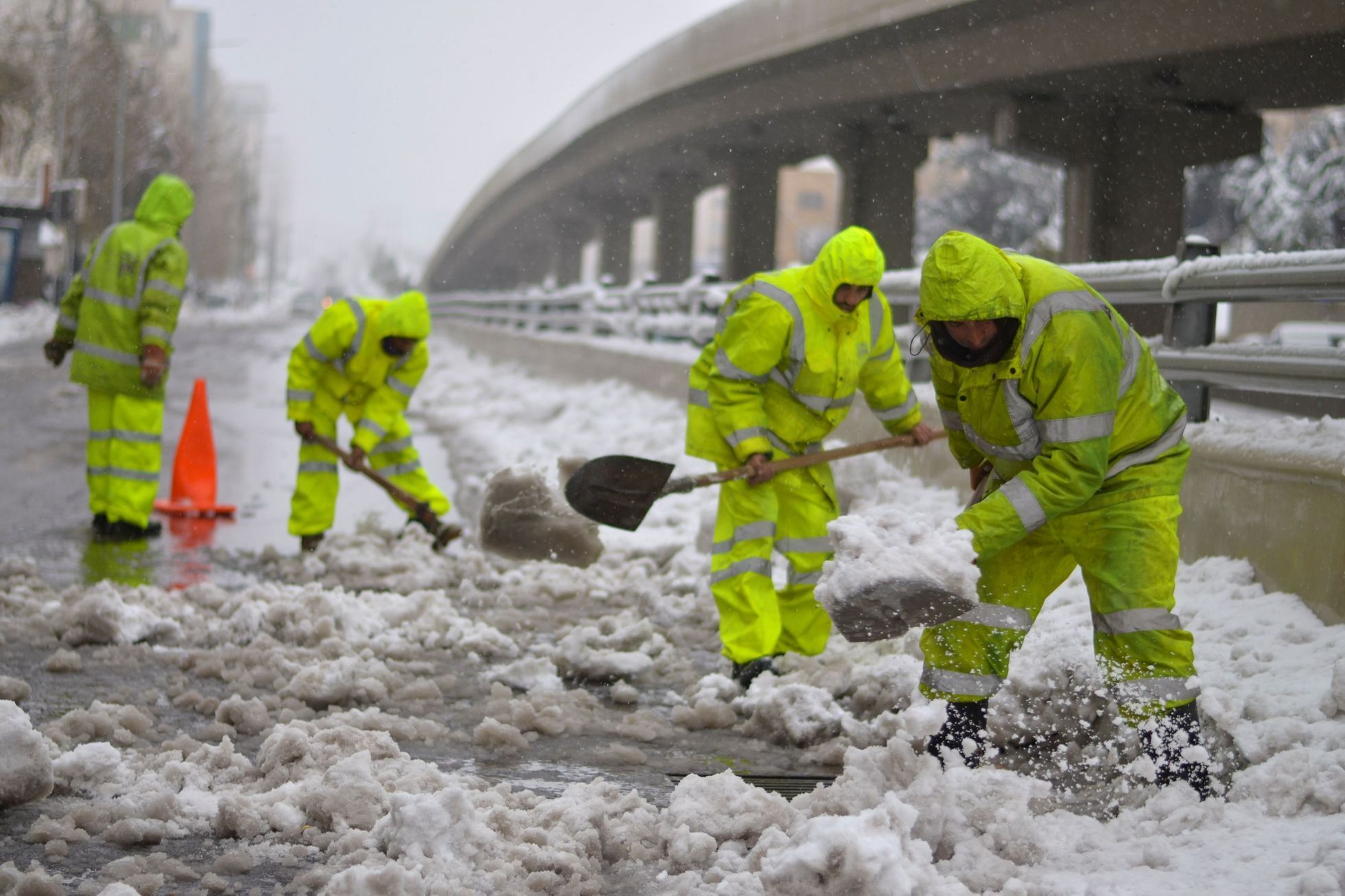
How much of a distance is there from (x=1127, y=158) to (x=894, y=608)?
48.7 ft

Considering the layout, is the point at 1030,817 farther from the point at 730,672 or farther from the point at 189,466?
the point at 189,466

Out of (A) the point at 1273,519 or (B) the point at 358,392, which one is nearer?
(A) the point at 1273,519

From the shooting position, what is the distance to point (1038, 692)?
4645 millimetres

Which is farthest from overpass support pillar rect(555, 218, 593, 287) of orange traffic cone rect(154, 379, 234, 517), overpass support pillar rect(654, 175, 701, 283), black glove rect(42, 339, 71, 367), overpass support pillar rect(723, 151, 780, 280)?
black glove rect(42, 339, 71, 367)

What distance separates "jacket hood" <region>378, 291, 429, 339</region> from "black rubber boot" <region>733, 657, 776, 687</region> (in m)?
3.21

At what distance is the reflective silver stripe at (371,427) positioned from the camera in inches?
320

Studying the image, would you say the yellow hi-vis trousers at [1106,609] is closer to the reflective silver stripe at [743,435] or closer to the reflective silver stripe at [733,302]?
the reflective silver stripe at [743,435]

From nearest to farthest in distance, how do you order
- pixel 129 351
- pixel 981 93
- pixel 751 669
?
pixel 751 669
pixel 129 351
pixel 981 93

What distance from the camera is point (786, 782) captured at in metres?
4.38

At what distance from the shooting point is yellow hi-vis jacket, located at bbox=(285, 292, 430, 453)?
26.0 ft

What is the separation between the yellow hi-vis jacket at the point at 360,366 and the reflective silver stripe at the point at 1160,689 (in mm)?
4794

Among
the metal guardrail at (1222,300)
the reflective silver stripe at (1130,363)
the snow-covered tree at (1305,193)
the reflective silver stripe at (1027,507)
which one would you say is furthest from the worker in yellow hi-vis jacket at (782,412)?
the snow-covered tree at (1305,193)

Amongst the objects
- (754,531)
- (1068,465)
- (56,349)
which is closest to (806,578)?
(754,531)

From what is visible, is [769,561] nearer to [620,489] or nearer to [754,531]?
[754,531]
